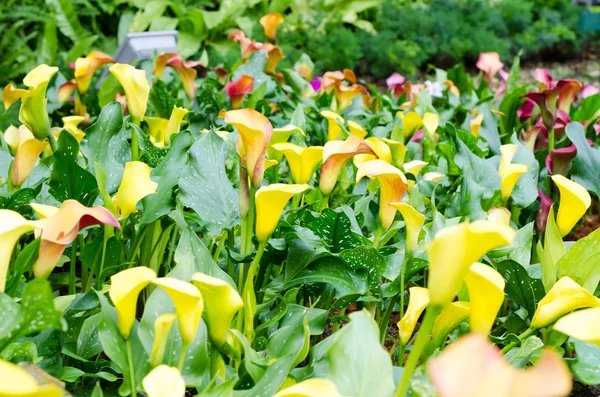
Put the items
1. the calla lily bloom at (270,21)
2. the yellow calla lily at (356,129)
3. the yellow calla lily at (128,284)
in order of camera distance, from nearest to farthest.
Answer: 1. the yellow calla lily at (128,284)
2. the yellow calla lily at (356,129)
3. the calla lily bloom at (270,21)

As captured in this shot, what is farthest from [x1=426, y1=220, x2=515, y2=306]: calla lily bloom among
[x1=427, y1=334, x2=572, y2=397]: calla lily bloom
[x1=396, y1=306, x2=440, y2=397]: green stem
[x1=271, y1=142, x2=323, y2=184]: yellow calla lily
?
[x1=271, y1=142, x2=323, y2=184]: yellow calla lily

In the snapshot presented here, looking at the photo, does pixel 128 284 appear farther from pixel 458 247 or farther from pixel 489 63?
pixel 489 63

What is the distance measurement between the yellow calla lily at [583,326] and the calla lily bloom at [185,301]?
0.33 m

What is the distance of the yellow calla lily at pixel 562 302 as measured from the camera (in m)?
0.75

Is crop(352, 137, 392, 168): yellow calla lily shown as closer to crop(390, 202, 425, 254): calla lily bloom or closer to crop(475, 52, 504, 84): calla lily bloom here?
crop(390, 202, 425, 254): calla lily bloom

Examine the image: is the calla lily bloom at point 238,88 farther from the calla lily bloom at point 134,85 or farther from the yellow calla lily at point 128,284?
the yellow calla lily at point 128,284

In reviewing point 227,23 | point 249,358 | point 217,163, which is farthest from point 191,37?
point 249,358

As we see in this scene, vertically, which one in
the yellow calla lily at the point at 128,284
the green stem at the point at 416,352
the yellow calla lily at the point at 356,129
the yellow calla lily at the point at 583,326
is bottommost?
the yellow calla lily at the point at 356,129

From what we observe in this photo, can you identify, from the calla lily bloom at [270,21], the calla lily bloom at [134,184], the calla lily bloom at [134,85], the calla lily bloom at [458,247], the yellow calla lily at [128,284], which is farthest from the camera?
the calla lily bloom at [270,21]

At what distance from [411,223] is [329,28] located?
4138mm

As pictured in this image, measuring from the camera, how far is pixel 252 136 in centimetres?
86

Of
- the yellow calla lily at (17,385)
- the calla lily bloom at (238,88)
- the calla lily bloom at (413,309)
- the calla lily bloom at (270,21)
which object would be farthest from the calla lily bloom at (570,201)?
the calla lily bloom at (270,21)

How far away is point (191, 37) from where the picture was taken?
186 inches

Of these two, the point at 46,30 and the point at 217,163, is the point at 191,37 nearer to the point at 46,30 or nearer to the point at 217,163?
the point at 46,30
